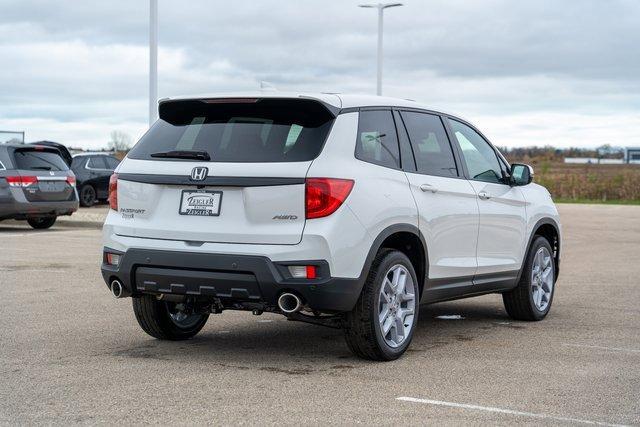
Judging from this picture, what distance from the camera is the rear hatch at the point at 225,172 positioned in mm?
7078

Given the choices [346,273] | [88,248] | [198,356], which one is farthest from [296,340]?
[88,248]

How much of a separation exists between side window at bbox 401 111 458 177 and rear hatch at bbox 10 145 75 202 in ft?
45.6

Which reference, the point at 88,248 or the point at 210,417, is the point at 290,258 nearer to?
the point at 210,417

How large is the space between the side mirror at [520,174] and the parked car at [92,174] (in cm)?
2370

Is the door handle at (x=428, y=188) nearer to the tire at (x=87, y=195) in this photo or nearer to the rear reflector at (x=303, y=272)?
the rear reflector at (x=303, y=272)

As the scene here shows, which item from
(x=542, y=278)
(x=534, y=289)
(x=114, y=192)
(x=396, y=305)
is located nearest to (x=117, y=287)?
(x=114, y=192)

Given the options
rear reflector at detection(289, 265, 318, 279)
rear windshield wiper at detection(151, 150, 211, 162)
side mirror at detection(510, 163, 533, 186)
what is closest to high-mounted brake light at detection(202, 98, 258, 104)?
rear windshield wiper at detection(151, 150, 211, 162)

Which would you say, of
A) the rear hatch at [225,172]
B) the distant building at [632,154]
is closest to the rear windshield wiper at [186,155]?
the rear hatch at [225,172]

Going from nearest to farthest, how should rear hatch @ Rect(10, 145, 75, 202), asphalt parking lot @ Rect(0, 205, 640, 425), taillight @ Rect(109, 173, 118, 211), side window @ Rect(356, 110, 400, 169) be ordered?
asphalt parking lot @ Rect(0, 205, 640, 425) → side window @ Rect(356, 110, 400, 169) → taillight @ Rect(109, 173, 118, 211) → rear hatch @ Rect(10, 145, 75, 202)

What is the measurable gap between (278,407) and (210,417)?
1.44 feet

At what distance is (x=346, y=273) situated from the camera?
280 inches

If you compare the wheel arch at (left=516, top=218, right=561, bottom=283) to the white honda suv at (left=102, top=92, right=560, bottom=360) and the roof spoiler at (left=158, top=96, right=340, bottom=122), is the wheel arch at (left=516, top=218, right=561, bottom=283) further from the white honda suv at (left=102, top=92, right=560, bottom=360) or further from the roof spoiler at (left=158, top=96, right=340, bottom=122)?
the roof spoiler at (left=158, top=96, right=340, bottom=122)

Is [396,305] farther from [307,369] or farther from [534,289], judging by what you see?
[534,289]

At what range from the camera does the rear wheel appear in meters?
32.2
